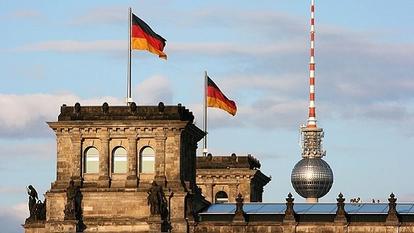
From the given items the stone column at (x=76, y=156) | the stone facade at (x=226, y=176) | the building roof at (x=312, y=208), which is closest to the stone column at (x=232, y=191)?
the stone facade at (x=226, y=176)

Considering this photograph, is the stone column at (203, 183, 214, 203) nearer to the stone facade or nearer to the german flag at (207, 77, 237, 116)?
the stone facade

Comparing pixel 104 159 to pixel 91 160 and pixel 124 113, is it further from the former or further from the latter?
pixel 124 113

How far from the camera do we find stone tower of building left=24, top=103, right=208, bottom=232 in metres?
121

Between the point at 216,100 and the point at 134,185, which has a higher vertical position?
the point at 216,100

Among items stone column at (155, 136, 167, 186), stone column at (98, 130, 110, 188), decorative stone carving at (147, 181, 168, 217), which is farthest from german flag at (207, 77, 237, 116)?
decorative stone carving at (147, 181, 168, 217)

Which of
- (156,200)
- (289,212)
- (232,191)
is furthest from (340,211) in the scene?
(232,191)

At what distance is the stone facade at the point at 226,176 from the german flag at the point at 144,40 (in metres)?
28.5

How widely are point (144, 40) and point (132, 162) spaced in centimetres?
989

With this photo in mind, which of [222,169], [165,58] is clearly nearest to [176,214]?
[165,58]

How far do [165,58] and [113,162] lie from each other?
9125mm

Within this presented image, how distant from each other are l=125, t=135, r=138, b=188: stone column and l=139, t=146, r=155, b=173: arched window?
2.16ft

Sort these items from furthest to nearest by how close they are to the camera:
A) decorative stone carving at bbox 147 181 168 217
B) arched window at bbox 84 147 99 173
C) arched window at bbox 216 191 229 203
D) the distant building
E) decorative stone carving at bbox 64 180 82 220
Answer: arched window at bbox 216 191 229 203, arched window at bbox 84 147 99 173, the distant building, decorative stone carving at bbox 64 180 82 220, decorative stone carving at bbox 147 181 168 217

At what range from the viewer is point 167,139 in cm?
12094

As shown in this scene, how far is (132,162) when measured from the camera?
4766 inches
